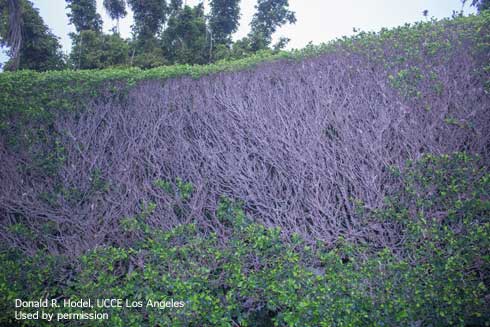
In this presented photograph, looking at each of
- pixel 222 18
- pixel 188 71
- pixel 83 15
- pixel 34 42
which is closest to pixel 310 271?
pixel 188 71

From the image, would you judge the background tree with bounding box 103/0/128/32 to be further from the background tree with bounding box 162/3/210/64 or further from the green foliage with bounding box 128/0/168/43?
the background tree with bounding box 162/3/210/64

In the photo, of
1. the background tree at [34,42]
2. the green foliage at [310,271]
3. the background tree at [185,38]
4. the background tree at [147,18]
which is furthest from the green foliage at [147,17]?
the green foliage at [310,271]

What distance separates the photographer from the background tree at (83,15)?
529 inches

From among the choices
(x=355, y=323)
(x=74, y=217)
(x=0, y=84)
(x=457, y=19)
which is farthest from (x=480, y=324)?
(x=0, y=84)

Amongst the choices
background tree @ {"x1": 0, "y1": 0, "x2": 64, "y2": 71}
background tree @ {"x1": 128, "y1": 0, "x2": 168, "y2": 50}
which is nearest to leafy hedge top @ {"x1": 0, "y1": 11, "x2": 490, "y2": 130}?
background tree @ {"x1": 0, "y1": 0, "x2": 64, "y2": 71}

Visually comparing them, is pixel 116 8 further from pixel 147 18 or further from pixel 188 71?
pixel 188 71

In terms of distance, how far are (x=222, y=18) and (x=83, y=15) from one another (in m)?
5.73

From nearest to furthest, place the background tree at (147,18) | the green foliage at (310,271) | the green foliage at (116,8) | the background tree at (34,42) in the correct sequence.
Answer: the green foliage at (310,271) → the background tree at (34,42) → the background tree at (147,18) → the green foliage at (116,8)

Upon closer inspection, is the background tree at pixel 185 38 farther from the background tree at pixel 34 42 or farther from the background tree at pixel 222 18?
the background tree at pixel 34 42

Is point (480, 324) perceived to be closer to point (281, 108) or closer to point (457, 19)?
point (281, 108)

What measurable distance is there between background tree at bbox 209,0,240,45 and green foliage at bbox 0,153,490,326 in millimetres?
10764

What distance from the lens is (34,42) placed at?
12.1 meters

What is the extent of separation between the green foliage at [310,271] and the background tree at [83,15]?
11.9 metres

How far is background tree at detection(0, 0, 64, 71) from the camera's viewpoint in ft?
38.8
